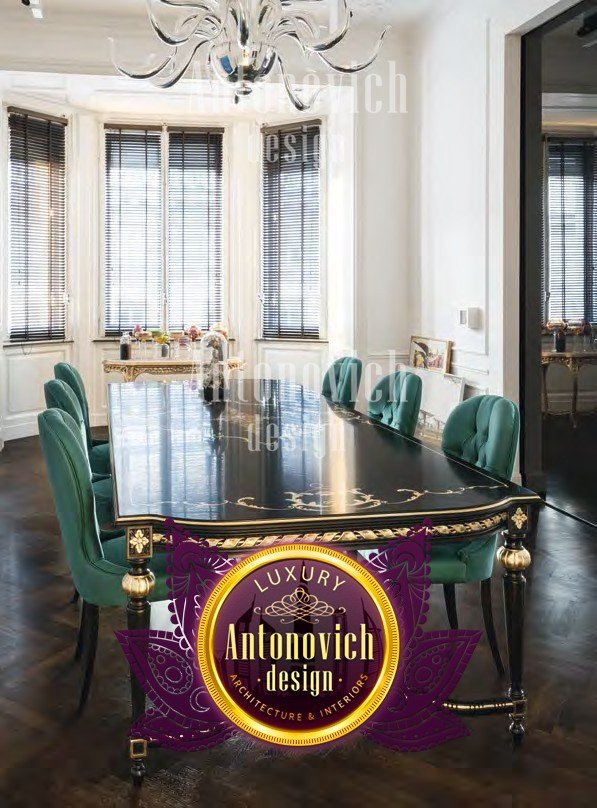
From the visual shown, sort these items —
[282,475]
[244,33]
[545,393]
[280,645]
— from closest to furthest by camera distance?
[280,645], [282,475], [244,33], [545,393]

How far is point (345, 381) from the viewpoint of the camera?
4.93 m

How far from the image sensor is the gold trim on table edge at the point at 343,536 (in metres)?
2.13

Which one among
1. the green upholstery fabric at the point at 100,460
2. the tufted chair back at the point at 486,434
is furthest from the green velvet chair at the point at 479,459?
the green upholstery fabric at the point at 100,460

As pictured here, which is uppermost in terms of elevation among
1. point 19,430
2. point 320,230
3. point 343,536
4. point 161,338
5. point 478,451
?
point 320,230

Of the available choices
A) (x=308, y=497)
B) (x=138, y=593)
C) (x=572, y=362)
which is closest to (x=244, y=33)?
(x=308, y=497)

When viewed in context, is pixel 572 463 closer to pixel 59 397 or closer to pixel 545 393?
pixel 545 393

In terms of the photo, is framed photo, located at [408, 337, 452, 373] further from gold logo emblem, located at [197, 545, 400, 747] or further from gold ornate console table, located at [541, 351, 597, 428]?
gold logo emblem, located at [197, 545, 400, 747]

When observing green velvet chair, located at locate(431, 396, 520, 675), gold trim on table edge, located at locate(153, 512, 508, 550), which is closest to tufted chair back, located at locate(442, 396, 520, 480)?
green velvet chair, located at locate(431, 396, 520, 675)

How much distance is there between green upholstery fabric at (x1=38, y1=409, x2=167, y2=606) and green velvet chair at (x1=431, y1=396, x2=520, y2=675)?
89 centimetres

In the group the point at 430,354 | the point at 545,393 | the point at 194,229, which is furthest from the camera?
the point at 194,229

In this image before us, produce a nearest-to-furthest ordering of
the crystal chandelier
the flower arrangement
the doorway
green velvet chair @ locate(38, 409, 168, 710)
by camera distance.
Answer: green velvet chair @ locate(38, 409, 168, 710) < the crystal chandelier < the doorway < the flower arrangement

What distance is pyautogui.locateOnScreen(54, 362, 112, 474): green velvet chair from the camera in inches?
164

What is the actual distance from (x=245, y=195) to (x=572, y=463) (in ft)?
16.0

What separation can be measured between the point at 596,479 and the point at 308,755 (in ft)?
9.79
